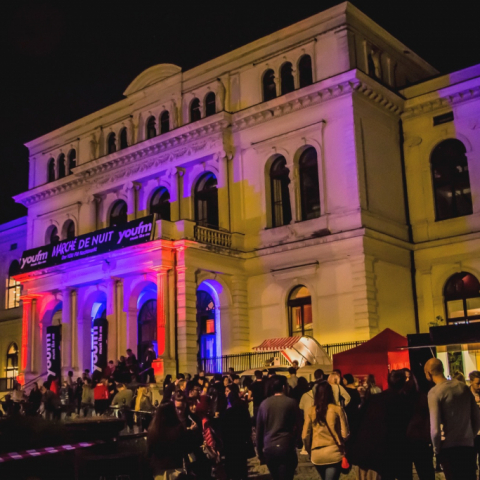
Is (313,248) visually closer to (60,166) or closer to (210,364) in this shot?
(210,364)

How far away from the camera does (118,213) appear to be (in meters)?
36.9

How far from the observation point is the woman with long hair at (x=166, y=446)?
8.62 meters

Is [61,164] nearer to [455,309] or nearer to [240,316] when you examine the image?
[240,316]

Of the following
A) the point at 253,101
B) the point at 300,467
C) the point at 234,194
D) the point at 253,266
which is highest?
the point at 253,101

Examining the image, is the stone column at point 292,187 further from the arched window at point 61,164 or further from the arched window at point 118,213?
the arched window at point 61,164

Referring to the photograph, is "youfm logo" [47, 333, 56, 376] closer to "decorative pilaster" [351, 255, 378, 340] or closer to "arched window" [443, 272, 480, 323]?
"decorative pilaster" [351, 255, 378, 340]

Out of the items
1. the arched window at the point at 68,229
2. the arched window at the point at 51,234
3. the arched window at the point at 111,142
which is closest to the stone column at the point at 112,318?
the arched window at the point at 68,229

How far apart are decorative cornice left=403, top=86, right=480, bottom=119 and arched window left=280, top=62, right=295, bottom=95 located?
523 centimetres

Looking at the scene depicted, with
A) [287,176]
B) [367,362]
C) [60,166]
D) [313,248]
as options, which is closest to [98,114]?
[60,166]

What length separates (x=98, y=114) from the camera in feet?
125

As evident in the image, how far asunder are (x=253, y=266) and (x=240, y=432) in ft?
65.8

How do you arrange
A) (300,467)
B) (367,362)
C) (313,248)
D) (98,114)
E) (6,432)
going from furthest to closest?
(98,114) < (313,248) < (367,362) < (300,467) < (6,432)

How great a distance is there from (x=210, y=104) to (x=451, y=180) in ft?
38.4

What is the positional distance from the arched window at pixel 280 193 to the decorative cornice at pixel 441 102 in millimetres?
5942
